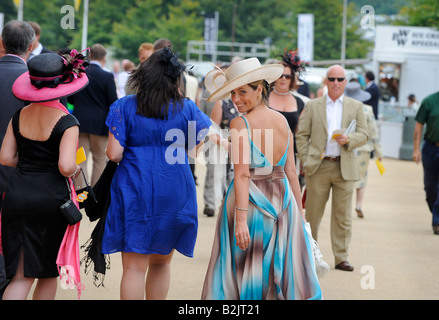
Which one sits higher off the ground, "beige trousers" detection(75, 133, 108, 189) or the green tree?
the green tree

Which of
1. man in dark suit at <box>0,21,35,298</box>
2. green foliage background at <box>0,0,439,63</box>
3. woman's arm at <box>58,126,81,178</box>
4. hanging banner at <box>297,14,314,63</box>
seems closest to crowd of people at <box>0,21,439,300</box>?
woman's arm at <box>58,126,81,178</box>

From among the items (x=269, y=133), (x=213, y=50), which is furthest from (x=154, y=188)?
(x=213, y=50)

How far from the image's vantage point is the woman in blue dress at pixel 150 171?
499cm

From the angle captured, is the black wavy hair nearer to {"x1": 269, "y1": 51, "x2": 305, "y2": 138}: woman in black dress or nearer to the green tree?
{"x1": 269, "y1": 51, "x2": 305, "y2": 138}: woman in black dress

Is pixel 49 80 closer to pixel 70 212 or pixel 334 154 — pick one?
pixel 70 212

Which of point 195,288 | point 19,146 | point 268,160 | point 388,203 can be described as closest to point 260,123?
point 268,160

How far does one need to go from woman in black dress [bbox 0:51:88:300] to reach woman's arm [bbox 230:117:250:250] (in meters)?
1.01

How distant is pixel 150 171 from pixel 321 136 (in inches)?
132

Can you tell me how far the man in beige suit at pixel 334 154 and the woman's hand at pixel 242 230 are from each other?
311cm

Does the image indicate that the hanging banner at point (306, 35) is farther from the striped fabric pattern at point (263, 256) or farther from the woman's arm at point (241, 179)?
the woman's arm at point (241, 179)

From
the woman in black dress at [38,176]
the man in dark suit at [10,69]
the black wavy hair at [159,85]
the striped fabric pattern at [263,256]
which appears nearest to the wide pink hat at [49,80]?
the woman in black dress at [38,176]

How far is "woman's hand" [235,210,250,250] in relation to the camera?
4.96 m
